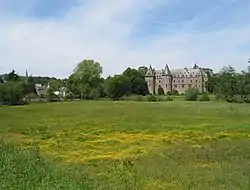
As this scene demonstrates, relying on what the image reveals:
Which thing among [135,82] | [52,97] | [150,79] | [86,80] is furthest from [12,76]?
[150,79]

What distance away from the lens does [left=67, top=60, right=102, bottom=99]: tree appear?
132m

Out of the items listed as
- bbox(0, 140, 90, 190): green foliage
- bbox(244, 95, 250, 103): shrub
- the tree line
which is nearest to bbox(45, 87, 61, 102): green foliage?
the tree line

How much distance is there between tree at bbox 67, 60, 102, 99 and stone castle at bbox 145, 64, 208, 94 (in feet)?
114

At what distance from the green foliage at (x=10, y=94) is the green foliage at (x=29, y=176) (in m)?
85.1

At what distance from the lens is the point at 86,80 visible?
140875mm

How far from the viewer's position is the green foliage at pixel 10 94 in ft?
325

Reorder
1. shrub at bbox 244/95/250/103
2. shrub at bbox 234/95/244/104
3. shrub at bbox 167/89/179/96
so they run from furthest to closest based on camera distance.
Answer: shrub at bbox 167/89/179/96 < shrub at bbox 234/95/244/104 < shrub at bbox 244/95/250/103

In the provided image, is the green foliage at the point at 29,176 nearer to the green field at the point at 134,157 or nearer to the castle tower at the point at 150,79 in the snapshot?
the green field at the point at 134,157

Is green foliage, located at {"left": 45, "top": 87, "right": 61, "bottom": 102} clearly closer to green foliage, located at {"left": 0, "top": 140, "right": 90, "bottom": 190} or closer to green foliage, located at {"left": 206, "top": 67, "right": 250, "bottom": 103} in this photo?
green foliage, located at {"left": 206, "top": 67, "right": 250, "bottom": 103}

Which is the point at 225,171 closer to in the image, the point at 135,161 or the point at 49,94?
the point at 135,161

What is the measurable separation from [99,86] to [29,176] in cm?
12213

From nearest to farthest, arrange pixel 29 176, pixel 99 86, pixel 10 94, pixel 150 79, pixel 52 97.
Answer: pixel 29 176 → pixel 10 94 → pixel 52 97 → pixel 99 86 → pixel 150 79

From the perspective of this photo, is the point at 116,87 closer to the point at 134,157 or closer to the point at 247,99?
the point at 247,99

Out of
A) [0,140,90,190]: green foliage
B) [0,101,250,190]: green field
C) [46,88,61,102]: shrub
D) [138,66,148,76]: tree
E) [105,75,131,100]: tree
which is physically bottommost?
[0,101,250,190]: green field
